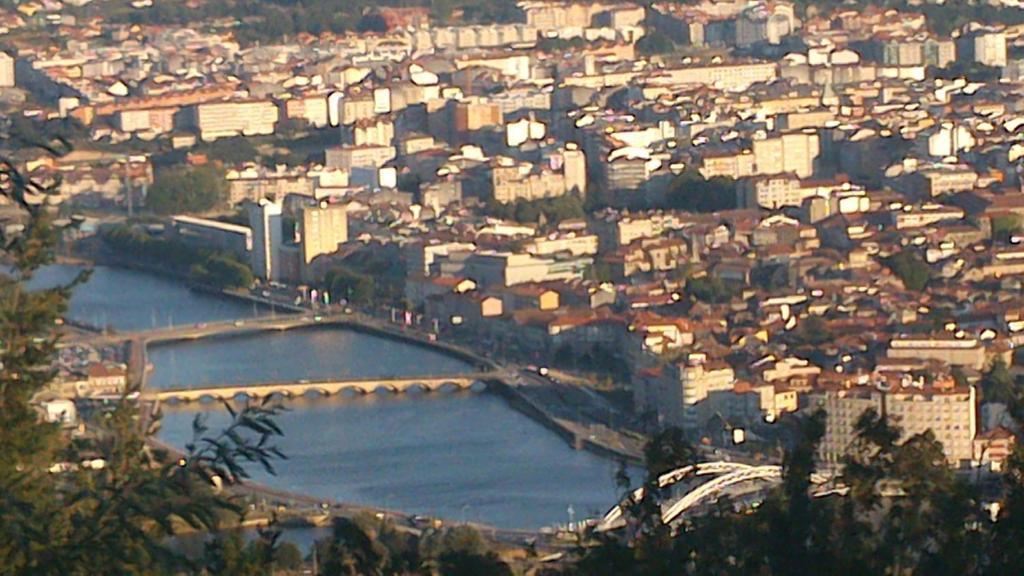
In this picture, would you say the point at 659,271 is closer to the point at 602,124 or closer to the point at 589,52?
the point at 602,124

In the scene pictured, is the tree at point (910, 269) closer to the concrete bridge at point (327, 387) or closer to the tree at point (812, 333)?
the tree at point (812, 333)

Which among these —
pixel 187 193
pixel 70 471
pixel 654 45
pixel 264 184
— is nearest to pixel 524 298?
pixel 264 184

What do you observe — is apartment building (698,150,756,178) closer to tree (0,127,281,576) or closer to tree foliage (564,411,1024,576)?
tree foliage (564,411,1024,576)

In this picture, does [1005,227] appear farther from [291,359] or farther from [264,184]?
[264,184]

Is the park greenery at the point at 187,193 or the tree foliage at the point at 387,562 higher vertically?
the tree foliage at the point at 387,562

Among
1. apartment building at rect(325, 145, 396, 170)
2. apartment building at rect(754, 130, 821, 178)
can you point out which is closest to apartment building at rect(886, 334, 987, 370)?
apartment building at rect(754, 130, 821, 178)

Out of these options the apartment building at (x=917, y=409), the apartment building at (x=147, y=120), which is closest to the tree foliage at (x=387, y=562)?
the apartment building at (x=917, y=409)
